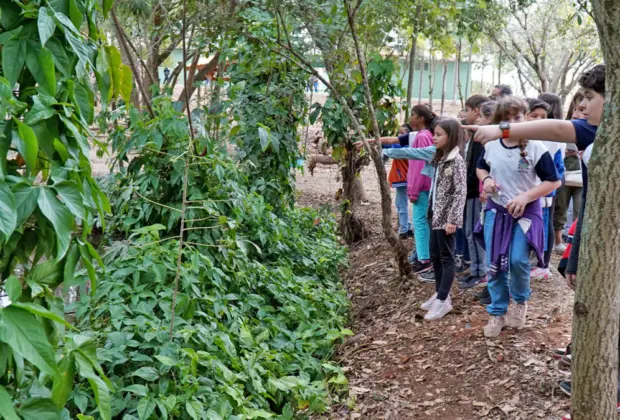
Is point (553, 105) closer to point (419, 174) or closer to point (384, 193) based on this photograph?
point (419, 174)

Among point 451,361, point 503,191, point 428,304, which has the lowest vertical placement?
point 451,361

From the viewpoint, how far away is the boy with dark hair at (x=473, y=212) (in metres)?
5.57

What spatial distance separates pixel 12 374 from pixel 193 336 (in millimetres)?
1841

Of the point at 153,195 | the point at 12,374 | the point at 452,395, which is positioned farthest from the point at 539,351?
the point at 12,374

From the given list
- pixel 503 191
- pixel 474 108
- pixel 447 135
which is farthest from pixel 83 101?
pixel 474 108

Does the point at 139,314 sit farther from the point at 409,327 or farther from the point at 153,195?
the point at 409,327

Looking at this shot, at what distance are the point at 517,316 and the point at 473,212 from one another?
60.0 inches

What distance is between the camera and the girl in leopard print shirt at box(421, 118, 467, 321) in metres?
4.87

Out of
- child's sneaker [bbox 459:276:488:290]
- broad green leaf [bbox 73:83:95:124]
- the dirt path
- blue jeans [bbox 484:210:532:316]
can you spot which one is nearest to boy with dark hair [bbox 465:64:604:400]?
the dirt path

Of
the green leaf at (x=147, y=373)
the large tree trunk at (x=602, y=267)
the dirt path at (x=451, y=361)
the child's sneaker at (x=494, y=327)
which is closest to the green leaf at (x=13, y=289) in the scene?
the green leaf at (x=147, y=373)

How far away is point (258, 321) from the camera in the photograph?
468 cm

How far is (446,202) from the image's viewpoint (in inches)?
193

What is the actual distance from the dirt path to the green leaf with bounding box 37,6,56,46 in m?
2.89

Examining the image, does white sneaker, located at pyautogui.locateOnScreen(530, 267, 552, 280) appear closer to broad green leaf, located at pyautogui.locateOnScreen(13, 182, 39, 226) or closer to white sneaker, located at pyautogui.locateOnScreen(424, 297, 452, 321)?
white sneaker, located at pyautogui.locateOnScreen(424, 297, 452, 321)
